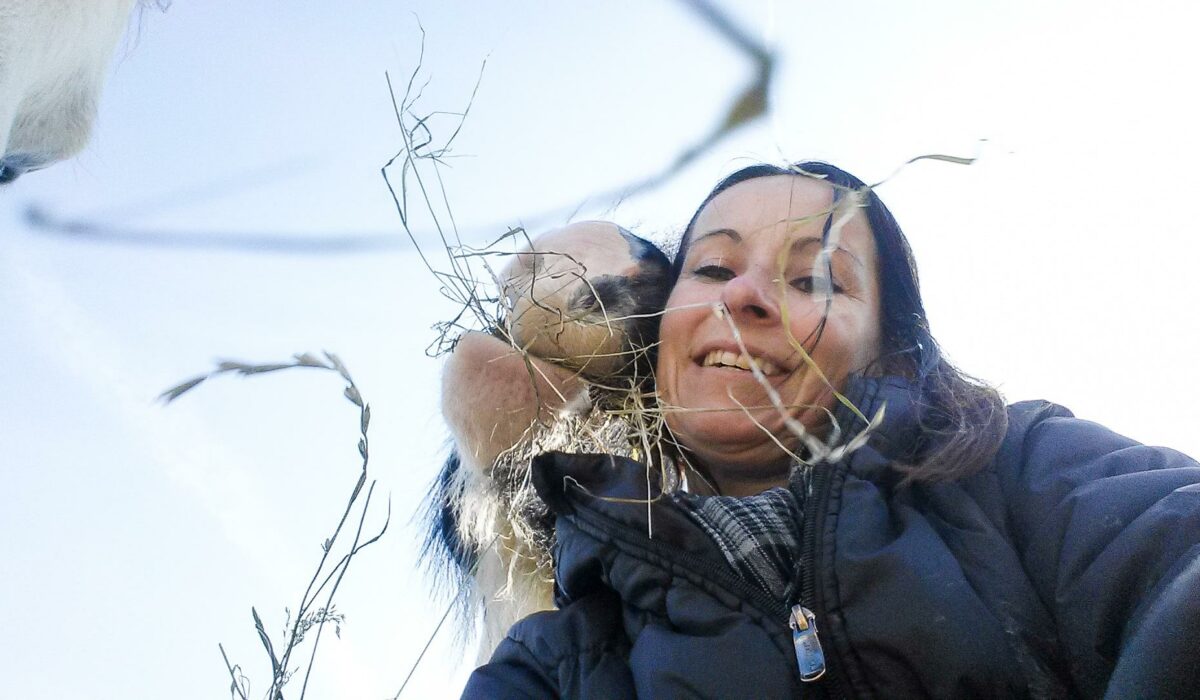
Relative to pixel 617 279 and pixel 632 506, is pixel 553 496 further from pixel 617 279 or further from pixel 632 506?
pixel 617 279

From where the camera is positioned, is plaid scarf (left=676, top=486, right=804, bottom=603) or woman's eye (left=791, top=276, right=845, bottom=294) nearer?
plaid scarf (left=676, top=486, right=804, bottom=603)

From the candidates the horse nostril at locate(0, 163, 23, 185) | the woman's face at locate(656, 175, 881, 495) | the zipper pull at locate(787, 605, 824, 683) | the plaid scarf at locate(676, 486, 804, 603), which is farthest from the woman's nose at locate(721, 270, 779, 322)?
the horse nostril at locate(0, 163, 23, 185)

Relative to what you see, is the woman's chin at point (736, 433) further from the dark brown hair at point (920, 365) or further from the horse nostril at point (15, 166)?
the horse nostril at point (15, 166)

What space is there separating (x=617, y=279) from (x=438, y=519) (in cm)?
63

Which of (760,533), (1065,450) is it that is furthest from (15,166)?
(1065,450)

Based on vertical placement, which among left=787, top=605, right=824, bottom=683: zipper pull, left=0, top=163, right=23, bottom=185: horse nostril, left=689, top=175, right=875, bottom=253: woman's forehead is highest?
left=689, top=175, right=875, bottom=253: woman's forehead

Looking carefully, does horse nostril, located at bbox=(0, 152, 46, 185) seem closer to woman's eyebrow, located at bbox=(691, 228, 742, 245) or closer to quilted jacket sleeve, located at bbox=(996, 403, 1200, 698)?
woman's eyebrow, located at bbox=(691, 228, 742, 245)

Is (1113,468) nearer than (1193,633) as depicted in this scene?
No

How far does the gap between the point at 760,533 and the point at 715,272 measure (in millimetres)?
510

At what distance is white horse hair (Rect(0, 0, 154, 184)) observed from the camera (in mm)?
1496

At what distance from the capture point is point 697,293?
1500 millimetres

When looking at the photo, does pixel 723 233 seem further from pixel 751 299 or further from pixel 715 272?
pixel 751 299

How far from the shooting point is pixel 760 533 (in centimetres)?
113

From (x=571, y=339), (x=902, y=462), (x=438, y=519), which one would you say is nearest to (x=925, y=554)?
(x=902, y=462)
